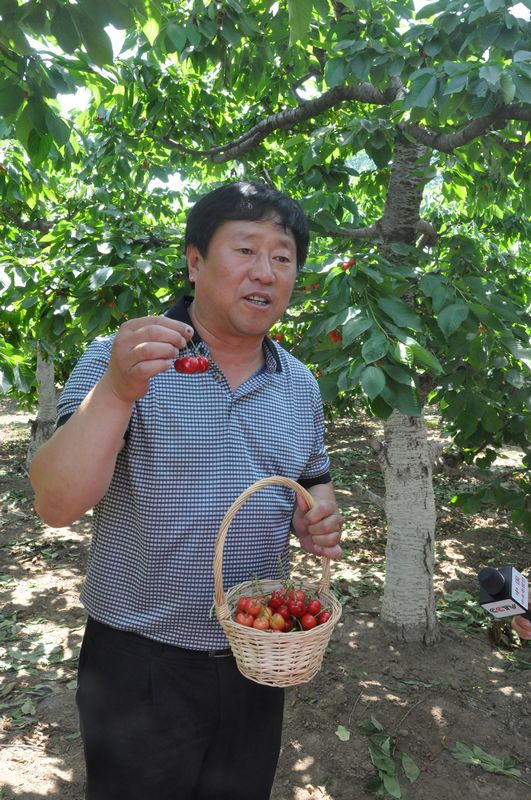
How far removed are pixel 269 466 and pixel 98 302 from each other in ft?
5.38

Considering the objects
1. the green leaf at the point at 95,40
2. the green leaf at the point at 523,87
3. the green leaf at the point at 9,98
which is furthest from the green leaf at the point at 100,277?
the green leaf at the point at 523,87

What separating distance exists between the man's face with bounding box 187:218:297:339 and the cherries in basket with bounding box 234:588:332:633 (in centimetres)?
65

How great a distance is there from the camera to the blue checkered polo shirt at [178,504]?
1479 millimetres

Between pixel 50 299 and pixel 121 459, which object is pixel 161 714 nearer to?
pixel 121 459

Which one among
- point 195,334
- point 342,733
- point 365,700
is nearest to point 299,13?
point 195,334

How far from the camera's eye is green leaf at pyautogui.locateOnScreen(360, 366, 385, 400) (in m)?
1.80

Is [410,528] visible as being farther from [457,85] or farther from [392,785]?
[457,85]

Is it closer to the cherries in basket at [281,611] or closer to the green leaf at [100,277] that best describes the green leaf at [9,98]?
the green leaf at [100,277]

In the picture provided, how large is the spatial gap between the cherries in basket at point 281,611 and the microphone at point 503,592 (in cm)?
39

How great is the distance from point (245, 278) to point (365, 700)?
104 inches

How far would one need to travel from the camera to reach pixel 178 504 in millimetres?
1490

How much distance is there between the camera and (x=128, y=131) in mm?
5316

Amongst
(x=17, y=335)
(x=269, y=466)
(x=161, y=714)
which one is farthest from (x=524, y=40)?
(x=17, y=335)

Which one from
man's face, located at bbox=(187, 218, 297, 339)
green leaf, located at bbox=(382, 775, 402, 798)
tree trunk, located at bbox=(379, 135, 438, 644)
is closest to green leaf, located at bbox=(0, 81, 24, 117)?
man's face, located at bbox=(187, 218, 297, 339)
